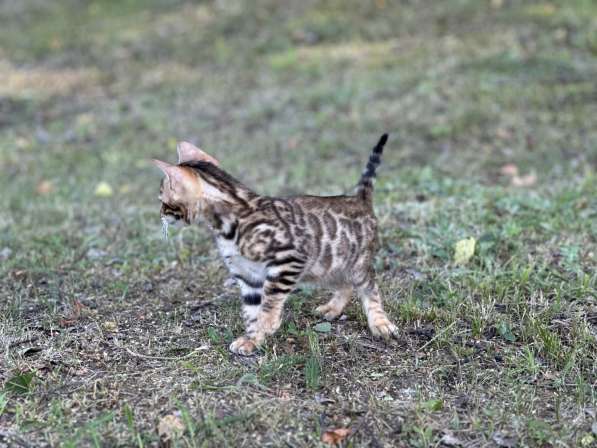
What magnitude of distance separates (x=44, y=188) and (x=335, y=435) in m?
5.73

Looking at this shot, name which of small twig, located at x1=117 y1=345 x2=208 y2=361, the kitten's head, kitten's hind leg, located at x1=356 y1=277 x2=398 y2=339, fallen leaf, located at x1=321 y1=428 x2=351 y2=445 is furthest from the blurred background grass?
fallen leaf, located at x1=321 y1=428 x2=351 y2=445

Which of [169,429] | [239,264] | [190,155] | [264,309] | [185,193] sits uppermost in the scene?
[190,155]

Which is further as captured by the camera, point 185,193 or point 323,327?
point 323,327

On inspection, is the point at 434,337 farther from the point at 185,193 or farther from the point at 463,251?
the point at 185,193

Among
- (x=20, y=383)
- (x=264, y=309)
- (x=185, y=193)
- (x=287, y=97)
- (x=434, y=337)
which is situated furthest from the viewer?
(x=287, y=97)

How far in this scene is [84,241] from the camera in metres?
6.56

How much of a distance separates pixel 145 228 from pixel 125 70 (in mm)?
6675

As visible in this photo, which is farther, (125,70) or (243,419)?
(125,70)

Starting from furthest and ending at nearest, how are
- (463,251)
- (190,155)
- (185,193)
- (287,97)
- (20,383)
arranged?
(287,97), (463,251), (190,155), (185,193), (20,383)

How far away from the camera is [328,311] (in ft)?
16.3

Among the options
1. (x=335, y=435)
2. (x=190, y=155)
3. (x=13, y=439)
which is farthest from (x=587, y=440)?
(x=13, y=439)

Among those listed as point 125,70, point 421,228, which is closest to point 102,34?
point 125,70

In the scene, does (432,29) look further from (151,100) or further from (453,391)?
(453,391)

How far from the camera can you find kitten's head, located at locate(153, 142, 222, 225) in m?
4.21
